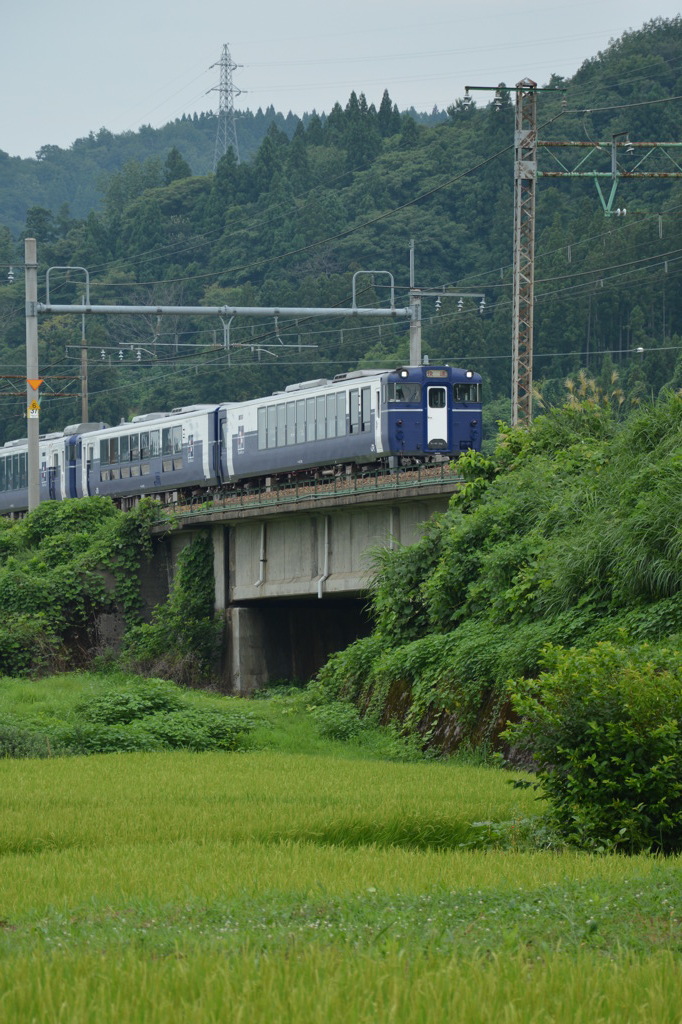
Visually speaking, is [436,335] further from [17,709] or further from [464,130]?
[17,709]

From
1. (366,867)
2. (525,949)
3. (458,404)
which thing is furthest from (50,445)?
(525,949)

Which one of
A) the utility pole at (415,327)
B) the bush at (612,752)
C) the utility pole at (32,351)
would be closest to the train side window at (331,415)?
the utility pole at (415,327)

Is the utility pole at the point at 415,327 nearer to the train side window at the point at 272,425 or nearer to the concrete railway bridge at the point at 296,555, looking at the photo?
the concrete railway bridge at the point at 296,555

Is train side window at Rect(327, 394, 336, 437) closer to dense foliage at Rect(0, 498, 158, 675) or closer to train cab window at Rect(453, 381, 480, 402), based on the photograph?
train cab window at Rect(453, 381, 480, 402)

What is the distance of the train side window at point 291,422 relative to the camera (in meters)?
44.1

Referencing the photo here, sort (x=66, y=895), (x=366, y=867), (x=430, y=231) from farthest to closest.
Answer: (x=430, y=231) → (x=366, y=867) → (x=66, y=895)

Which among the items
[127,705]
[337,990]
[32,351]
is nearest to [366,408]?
[32,351]

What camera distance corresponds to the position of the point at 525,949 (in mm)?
7172

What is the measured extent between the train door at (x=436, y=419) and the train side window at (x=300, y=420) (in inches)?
167

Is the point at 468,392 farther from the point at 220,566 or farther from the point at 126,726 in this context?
the point at 126,726

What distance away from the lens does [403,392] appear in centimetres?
4062

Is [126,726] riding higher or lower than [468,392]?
lower

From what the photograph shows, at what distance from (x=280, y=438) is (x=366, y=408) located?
4.59 metres

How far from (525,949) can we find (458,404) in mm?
35394
